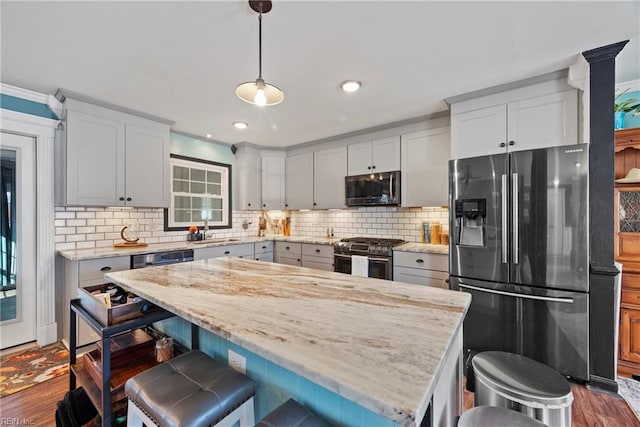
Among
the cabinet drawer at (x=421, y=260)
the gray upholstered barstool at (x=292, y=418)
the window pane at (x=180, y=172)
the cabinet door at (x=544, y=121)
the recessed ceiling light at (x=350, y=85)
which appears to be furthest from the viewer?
the window pane at (x=180, y=172)

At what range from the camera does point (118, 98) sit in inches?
108

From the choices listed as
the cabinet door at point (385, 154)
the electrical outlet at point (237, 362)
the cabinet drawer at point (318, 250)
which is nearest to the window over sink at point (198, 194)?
the cabinet drawer at point (318, 250)

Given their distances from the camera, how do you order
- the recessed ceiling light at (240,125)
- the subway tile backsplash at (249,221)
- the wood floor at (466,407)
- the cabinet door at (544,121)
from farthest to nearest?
the recessed ceiling light at (240,125) → the subway tile backsplash at (249,221) → the cabinet door at (544,121) → the wood floor at (466,407)

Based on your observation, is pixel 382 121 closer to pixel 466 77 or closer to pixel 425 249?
pixel 466 77

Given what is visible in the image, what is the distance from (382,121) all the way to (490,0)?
1.94 metres

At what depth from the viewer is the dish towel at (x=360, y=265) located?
10.8 feet

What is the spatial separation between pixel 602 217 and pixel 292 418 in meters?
2.45

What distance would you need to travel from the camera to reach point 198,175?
164 inches

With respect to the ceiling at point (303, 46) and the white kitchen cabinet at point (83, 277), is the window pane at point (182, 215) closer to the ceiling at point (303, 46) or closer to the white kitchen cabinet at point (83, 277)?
the white kitchen cabinet at point (83, 277)

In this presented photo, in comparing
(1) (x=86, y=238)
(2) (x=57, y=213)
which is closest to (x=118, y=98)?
(2) (x=57, y=213)

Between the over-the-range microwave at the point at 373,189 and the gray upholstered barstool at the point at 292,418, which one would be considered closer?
the gray upholstered barstool at the point at 292,418

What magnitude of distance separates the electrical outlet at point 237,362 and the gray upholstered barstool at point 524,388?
117cm

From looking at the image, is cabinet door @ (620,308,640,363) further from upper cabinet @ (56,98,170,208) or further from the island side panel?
upper cabinet @ (56,98,170,208)

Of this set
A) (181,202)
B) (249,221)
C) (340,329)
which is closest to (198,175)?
(181,202)
